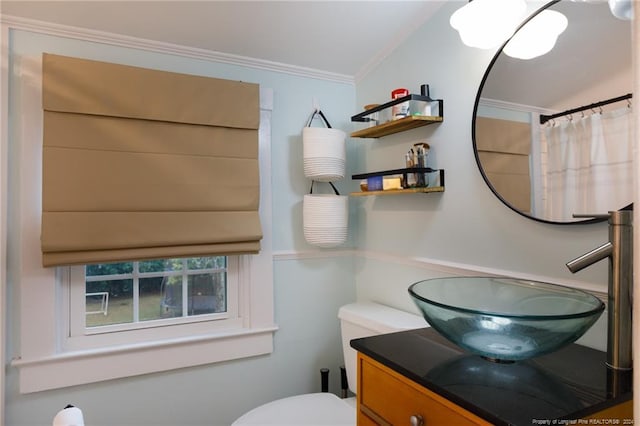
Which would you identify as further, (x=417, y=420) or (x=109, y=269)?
(x=109, y=269)

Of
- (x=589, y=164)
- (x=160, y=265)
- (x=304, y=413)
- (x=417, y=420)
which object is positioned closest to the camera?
(x=417, y=420)

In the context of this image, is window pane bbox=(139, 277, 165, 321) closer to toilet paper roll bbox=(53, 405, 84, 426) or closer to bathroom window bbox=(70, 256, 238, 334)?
bathroom window bbox=(70, 256, 238, 334)

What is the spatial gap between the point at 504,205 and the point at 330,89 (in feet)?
3.87

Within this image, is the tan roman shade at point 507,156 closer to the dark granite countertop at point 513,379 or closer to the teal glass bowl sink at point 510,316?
the teal glass bowl sink at point 510,316

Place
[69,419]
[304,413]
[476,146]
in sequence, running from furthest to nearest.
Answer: [304,413] → [476,146] → [69,419]

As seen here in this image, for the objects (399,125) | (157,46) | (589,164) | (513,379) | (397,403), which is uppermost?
(157,46)

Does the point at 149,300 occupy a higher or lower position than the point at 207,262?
lower

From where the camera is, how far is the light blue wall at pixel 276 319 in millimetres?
1644

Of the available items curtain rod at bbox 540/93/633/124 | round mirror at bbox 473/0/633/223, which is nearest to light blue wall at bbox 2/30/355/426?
round mirror at bbox 473/0/633/223

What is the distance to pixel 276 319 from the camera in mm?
2037

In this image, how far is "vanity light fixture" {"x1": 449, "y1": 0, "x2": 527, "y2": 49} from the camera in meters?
1.26

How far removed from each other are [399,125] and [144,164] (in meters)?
1.11

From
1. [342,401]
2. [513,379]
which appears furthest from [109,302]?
[513,379]

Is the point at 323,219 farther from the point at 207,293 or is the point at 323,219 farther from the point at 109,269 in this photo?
the point at 109,269
